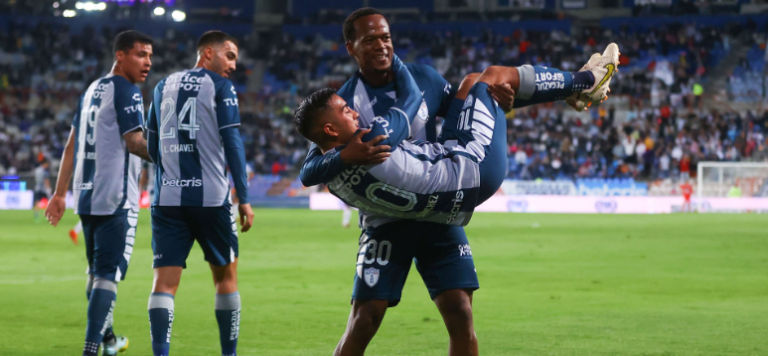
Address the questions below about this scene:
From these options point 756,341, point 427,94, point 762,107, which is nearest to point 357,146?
point 427,94

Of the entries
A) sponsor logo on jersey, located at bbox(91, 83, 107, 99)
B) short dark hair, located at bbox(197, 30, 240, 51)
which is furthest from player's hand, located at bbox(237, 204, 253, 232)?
sponsor logo on jersey, located at bbox(91, 83, 107, 99)

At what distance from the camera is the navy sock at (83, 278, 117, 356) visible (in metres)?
5.88

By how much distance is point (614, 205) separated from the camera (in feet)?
101

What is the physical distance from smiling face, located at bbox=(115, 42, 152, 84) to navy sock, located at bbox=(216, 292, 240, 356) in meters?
1.69

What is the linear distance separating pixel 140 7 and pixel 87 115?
41697mm

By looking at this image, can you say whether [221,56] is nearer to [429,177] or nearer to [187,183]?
[187,183]

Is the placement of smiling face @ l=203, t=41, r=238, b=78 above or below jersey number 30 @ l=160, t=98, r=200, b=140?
above

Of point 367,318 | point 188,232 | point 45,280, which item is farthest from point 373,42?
point 45,280

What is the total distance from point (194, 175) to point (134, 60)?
1184mm

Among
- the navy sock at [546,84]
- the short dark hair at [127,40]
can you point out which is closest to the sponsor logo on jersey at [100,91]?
the short dark hair at [127,40]

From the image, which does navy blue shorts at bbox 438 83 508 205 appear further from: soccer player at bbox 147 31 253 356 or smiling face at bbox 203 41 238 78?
smiling face at bbox 203 41 238 78

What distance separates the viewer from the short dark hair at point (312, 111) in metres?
4.08

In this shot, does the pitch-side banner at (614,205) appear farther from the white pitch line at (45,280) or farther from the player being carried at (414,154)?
the player being carried at (414,154)

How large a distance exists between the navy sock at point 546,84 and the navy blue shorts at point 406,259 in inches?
29.6
